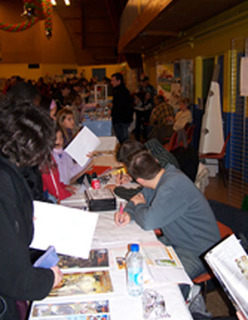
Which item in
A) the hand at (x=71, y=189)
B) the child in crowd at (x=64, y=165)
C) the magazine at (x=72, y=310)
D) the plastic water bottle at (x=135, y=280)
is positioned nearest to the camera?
the magazine at (x=72, y=310)

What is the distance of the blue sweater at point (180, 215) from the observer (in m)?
1.89

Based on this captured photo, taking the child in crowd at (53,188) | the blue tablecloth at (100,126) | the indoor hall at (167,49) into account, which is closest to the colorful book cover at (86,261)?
the child in crowd at (53,188)

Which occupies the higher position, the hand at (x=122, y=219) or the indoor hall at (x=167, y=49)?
the indoor hall at (x=167, y=49)

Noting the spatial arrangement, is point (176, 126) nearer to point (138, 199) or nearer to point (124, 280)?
point (138, 199)

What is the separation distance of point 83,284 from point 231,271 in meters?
0.63

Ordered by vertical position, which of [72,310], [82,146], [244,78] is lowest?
[72,310]

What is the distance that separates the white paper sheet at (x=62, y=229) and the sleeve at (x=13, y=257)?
0.35m

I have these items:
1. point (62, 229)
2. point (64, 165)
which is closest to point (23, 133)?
point (62, 229)

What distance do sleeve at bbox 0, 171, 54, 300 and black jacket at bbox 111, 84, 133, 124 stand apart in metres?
5.30

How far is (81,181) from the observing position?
9.71 ft

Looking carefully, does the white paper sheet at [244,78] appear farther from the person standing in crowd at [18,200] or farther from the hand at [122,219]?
the person standing in crowd at [18,200]

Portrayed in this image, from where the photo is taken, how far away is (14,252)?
3.44ft

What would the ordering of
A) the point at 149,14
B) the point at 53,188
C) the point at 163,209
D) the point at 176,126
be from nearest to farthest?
the point at 163,209, the point at 53,188, the point at 149,14, the point at 176,126

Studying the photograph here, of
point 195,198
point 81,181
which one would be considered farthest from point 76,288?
point 81,181
